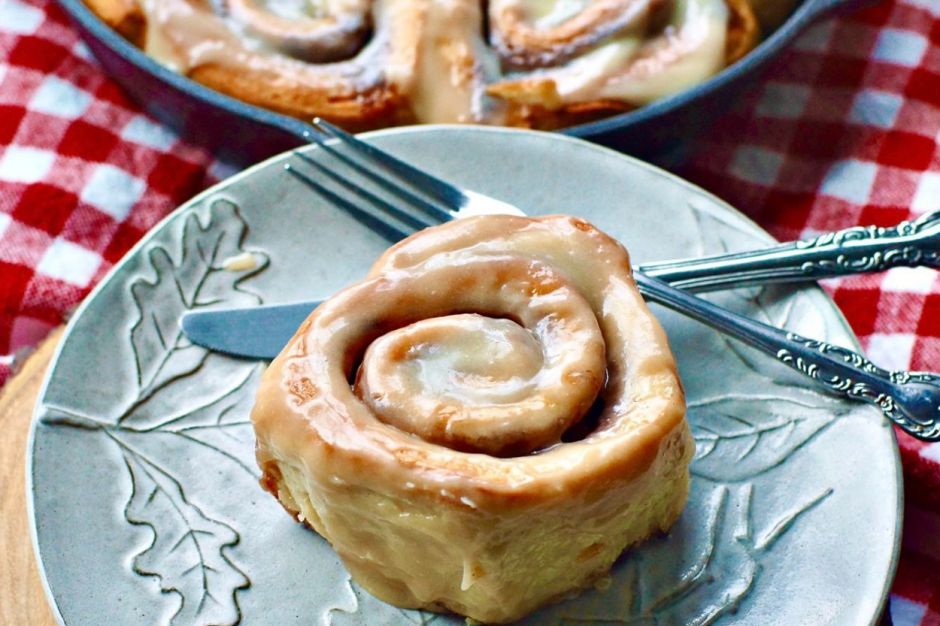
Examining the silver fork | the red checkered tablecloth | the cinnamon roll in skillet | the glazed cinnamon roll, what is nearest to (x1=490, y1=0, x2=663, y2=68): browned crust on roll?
the cinnamon roll in skillet

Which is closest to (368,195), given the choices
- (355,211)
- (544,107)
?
(355,211)

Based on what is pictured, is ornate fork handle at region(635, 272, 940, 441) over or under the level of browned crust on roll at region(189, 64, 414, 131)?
under

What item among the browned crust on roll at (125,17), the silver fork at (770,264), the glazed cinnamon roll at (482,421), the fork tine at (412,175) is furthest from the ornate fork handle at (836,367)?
the browned crust on roll at (125,17)

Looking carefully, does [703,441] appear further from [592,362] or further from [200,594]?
[200,594]

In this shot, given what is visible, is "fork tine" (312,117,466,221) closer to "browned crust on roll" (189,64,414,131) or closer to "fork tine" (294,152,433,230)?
"fork tine" (294,152,433,230)

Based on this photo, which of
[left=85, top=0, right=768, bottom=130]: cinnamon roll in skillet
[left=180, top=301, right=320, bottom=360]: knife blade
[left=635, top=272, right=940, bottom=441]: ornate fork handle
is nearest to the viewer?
[left=635, top=272, right=940, bottom=441]: ornate fork handle

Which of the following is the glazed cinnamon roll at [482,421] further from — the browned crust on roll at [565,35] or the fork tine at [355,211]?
the browned crust on roll at [565,35]

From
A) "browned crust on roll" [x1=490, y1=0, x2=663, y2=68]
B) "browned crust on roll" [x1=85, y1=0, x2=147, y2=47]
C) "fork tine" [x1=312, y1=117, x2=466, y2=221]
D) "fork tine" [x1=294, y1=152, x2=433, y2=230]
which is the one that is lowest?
"fork tine" [x1=294, y1=152, x2=433, y2=230]
